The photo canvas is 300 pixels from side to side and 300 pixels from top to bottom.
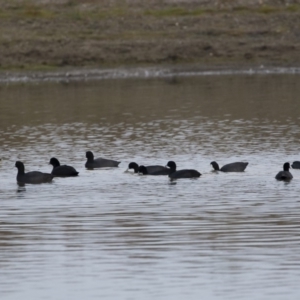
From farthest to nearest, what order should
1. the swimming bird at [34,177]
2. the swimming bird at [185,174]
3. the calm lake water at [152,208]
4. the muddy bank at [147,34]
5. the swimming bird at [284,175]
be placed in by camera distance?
the muddy bank at [147,34], the swimming bird at [34,177], the swimming bird at [185,174], the swimming bird at [284,175], the calm lake water at [152,208]

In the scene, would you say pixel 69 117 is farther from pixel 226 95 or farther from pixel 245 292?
pixel 245 292

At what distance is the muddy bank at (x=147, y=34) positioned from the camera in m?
40.2

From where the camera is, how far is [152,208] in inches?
578

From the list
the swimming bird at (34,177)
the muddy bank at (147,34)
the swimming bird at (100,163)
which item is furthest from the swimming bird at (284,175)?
the muddy bank at (147,34)

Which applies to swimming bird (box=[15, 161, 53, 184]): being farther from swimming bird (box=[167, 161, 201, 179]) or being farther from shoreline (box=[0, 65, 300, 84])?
shoreline (box=[0, 65, 300, 84])

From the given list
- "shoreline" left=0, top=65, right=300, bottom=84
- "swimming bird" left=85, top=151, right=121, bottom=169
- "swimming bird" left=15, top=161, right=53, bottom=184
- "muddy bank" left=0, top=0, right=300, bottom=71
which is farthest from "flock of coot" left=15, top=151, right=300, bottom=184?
"muddy bank" left=0, top=0, right=300, bottom=71

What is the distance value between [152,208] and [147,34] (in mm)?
28947

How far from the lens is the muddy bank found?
40.2m

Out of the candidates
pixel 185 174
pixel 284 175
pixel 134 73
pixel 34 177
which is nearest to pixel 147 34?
pixel 134 73

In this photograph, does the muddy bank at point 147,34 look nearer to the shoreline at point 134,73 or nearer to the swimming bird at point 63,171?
the shoreline at point 134,73

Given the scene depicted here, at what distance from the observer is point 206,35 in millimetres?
42688

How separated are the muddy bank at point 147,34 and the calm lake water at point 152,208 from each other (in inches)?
400

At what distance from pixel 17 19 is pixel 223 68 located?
1009 cm

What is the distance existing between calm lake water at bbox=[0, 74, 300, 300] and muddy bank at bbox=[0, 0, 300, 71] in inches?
400
